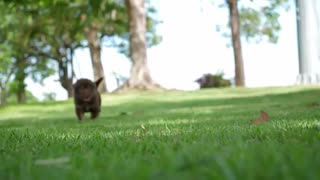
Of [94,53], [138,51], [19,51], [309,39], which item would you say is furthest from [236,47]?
[19,51]

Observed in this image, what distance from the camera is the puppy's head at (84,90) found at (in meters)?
11.2

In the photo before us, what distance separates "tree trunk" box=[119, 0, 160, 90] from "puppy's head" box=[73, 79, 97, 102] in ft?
43.0

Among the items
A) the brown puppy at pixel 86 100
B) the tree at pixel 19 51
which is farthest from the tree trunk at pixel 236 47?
the brown puppy at pixel 86 100

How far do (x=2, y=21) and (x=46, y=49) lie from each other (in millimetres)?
9360

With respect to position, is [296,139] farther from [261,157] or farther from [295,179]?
[295,179]

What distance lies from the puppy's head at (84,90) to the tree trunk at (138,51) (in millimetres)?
13095

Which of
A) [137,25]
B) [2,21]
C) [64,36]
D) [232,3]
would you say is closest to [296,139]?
[137,25]

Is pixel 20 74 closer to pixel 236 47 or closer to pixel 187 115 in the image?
pixel 236 47

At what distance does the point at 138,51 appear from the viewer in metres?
25.4

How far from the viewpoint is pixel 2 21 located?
39000mm

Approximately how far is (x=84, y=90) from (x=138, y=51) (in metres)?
14.2

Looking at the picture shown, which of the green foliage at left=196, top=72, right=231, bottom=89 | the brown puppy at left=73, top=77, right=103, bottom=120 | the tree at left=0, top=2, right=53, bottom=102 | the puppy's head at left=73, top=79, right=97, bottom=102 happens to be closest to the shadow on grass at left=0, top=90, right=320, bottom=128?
the brown puppy at left=73, top=77, right=103, bottom=120

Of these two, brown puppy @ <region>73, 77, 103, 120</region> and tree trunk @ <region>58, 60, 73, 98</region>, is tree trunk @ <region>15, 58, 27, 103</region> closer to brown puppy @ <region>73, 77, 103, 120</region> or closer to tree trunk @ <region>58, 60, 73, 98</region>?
tree trunk @ <region>58, 60, 73, 98</region>

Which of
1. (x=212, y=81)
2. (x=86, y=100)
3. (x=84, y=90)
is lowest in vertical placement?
(x=212, y=81)
